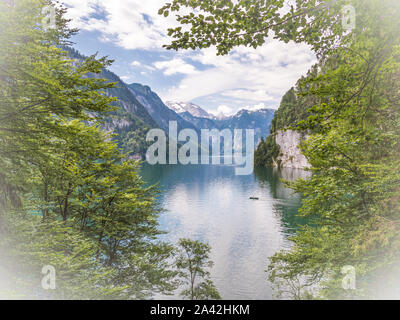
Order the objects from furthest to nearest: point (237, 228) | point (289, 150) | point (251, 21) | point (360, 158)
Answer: point (289, 150)
point (237, 228)
point (360, 158)
point (251, 21)

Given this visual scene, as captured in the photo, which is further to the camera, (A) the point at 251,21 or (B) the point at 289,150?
(B) the point at 289,150

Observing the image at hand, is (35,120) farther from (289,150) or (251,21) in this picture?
(289,150)

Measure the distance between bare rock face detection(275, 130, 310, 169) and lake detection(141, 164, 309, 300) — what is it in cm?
5781

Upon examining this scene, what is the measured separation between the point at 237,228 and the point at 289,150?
100208 mm

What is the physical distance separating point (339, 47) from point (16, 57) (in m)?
8.50

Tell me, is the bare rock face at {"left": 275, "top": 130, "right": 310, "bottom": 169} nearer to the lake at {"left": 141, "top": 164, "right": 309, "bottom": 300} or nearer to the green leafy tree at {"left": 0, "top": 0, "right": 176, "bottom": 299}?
the lake at {"left": 141, "top": 164, "right": 309, "bottom": 300}

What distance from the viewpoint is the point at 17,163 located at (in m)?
7.86

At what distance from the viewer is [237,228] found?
129 feet

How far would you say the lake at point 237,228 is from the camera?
24022 mm

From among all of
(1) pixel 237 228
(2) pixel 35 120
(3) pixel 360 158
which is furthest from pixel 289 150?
(2) pixel 35 120

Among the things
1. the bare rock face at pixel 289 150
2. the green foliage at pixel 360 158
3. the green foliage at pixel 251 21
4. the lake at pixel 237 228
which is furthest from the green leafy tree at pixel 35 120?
the bare rock face at pixel 289 150

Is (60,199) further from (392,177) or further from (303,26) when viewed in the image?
(392,177)

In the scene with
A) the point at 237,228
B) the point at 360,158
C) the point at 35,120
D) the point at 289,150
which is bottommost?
the point at 237,228

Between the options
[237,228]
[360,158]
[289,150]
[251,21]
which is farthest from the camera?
[289,150]
